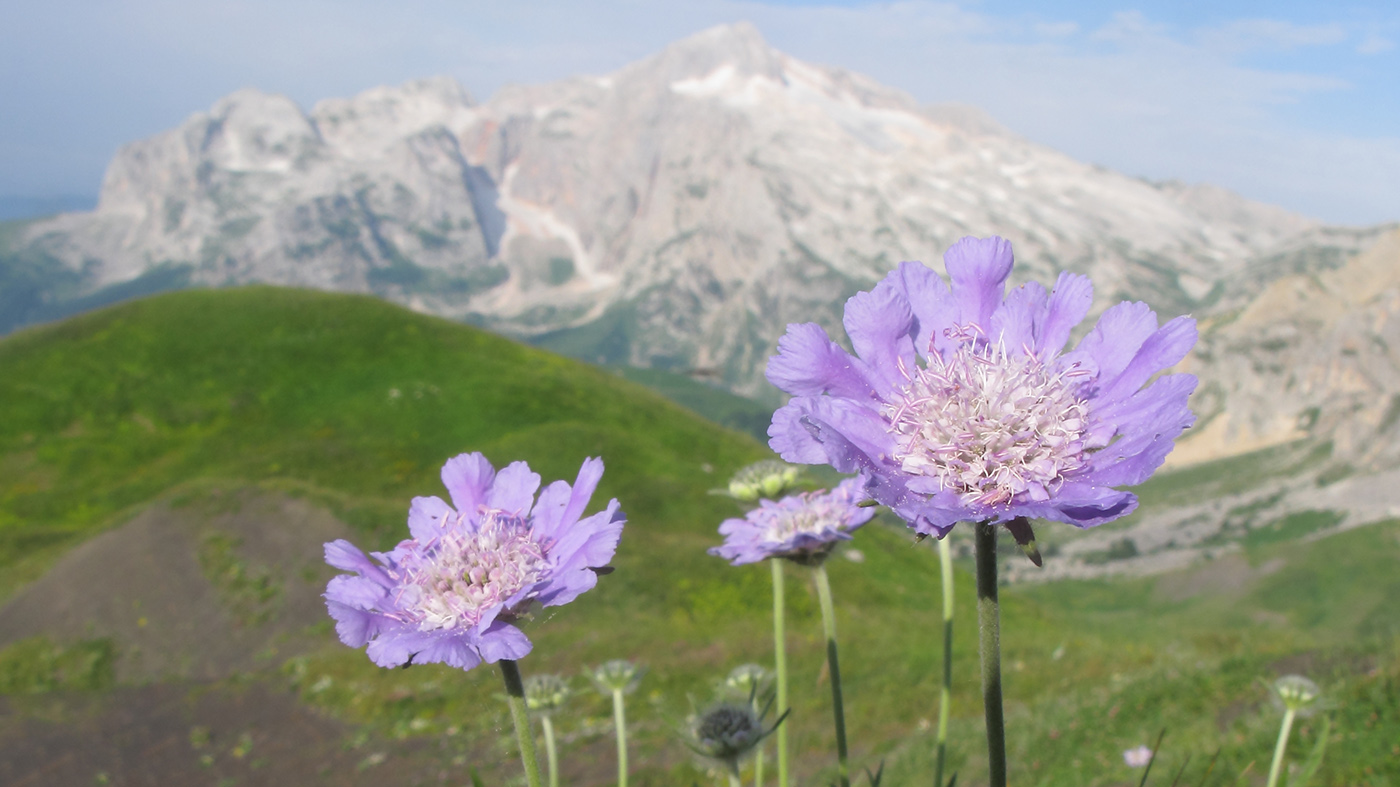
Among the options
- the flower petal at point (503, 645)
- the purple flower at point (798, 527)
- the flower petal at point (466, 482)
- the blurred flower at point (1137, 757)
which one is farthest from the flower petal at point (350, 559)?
the blurred flower at point (1137, 757)

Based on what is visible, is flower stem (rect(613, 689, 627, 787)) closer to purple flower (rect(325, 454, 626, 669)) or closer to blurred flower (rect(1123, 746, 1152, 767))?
purple flower (rect(325, 454, 626, 669))

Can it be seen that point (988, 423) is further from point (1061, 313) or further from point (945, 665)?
point (945, 665)

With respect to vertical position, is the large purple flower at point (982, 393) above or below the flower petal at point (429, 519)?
above

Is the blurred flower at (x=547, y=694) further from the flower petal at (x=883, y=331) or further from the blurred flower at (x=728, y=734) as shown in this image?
the flower petal at (x=883, y=331)

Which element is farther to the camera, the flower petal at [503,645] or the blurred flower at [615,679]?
the blurred flower at [615,679]

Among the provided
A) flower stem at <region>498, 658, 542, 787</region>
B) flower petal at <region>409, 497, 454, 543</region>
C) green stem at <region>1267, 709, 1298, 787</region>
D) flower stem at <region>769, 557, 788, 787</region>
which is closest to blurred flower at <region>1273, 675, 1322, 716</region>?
green stem at <region>1267, 709, 1298, 787</region>

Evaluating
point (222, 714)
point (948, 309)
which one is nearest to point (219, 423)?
point (222, 714)
